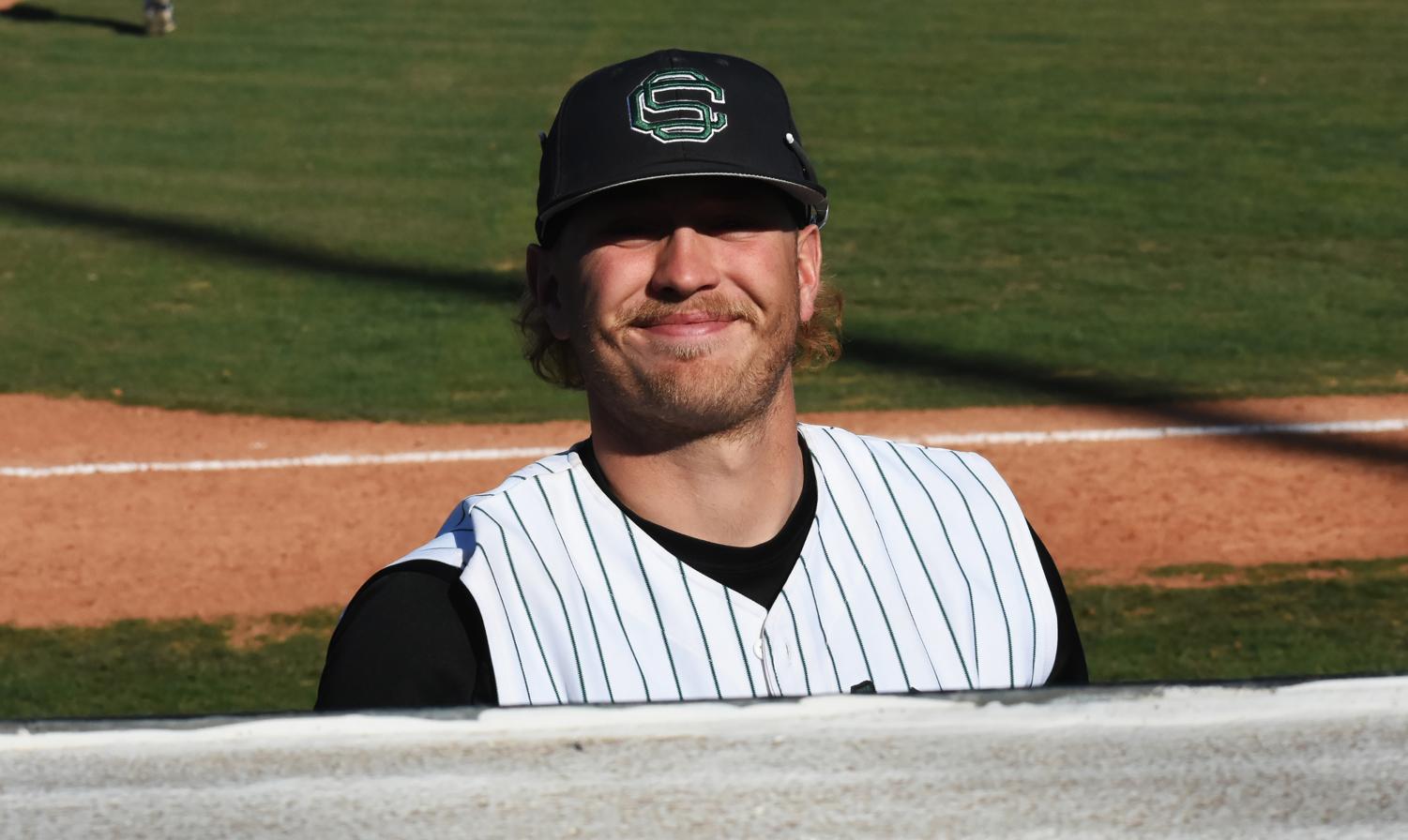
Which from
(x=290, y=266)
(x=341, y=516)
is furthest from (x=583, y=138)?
(x=290, y=266)

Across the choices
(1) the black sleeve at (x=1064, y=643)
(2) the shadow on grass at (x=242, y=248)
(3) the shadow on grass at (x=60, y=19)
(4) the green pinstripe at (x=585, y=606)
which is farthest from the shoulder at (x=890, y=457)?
(3) the shadow on grass at (x=60, y=19)

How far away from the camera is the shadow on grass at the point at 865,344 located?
738 centimetres

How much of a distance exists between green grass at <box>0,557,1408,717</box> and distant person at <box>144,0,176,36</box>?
506 inches

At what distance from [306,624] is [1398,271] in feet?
23.3

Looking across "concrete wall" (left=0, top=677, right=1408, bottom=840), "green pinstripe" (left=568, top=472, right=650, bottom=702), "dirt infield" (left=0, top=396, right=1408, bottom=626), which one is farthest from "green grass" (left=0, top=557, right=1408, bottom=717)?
"concrete wall" (left=0, top=677, right=1408, bottom=840)

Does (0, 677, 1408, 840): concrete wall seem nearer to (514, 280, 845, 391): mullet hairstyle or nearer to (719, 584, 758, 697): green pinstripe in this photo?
(719, 584, 758, 697): green pinstripe

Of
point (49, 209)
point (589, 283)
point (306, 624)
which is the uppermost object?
point (589, 283)

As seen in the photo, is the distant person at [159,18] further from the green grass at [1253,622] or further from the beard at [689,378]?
the beard at [689,378]

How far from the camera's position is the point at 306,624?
18.9 ft

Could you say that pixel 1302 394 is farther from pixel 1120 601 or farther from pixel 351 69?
pixel 351 69

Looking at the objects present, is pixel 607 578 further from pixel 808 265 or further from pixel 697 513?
pixel 808 265

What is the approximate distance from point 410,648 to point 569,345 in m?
0.97

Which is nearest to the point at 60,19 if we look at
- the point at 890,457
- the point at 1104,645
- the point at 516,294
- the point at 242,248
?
the point at 242,248

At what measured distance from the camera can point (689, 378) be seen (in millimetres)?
2055
